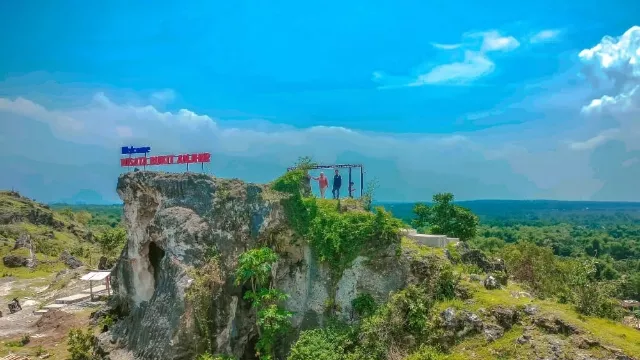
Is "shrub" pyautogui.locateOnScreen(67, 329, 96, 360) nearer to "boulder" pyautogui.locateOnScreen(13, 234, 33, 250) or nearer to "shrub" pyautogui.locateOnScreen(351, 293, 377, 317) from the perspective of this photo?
"shrub" pyautogui.locateOnScreen(351, 293, 377, 317)

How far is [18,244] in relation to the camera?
71.0 metres

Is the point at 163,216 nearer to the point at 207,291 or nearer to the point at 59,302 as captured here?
the point at 207,291

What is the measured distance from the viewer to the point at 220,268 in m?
27.6

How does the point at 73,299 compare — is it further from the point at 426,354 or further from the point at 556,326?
the point at 556,326

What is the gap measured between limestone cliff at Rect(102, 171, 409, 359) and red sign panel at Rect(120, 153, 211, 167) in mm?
1610

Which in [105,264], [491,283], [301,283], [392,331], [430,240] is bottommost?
[105,264]

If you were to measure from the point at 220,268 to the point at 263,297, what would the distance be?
3.05 metres

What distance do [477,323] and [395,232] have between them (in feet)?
22.1

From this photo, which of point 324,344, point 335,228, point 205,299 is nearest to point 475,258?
point 335,228

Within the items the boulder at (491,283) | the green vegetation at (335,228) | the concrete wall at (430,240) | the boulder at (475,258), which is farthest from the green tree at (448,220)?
the boulder at (491,283)

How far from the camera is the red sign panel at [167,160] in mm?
30797

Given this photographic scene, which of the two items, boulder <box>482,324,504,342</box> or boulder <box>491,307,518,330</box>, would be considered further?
boulder <box>491,307,518,330</box>

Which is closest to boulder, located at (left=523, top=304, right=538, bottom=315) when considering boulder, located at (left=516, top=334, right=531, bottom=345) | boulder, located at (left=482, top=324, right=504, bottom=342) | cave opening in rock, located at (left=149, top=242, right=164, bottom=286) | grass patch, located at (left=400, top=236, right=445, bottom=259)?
boulder, located at (left=516, top=334, right=531, bottom=345)

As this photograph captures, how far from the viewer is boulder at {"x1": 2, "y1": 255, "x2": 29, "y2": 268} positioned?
61.6m
